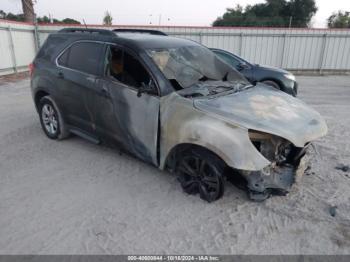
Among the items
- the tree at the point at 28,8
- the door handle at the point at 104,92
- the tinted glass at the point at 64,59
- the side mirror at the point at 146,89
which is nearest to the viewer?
the side mirror at the point at 146,89

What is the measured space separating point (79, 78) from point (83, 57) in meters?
0.32

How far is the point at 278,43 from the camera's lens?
15.0 metres

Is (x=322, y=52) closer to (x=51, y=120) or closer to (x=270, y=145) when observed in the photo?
(x=270, y=145)

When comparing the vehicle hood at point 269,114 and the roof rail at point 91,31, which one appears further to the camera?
the roof rail at point 91,31

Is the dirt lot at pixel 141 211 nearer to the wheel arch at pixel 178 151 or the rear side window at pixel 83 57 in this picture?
the wheel arch at pixel 178 151

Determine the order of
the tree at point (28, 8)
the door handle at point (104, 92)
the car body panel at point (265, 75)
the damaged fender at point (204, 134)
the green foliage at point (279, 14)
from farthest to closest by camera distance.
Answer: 1. the green foliage at point (279, 14)
2. the tree at point (28, 8)
3. the car body panel at point (265, 75)
4. the door handle at point (104, 92)
5. the damaged fender at point (204, 134)

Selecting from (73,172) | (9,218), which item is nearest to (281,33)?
(73,172)

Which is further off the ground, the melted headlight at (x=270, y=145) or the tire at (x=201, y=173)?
the melted headlight at (x=270, y=145)

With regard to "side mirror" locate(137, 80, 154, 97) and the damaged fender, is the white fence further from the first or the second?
the damaged fender

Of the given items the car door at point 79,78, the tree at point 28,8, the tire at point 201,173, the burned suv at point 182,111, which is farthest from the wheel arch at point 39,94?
the tree at point 28,8

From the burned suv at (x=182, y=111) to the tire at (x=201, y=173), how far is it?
0.01 metres

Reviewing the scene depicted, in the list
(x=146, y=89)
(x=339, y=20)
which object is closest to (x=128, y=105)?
(x=146, y=89)

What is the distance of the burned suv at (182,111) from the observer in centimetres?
291

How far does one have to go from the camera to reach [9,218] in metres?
3.00
